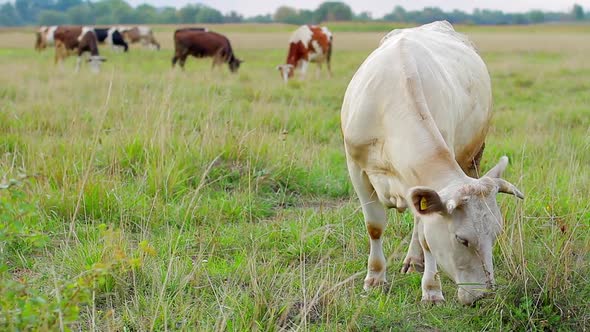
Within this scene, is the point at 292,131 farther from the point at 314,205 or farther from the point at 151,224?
the point at 151,224

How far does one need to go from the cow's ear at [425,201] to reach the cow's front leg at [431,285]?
0.60 metres

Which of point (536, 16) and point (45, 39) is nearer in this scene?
point (45, 39)

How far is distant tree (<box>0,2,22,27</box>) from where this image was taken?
95.7m

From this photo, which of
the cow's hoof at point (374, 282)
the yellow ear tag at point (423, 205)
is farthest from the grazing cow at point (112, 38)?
the yellow ear tag at point (423, 205)

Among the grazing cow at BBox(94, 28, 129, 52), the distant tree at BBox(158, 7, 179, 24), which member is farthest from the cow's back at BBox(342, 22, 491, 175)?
the distant tree at BBox(158, 7, 179, 24)

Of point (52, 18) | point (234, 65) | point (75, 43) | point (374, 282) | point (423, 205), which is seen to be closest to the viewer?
point (423, 205)

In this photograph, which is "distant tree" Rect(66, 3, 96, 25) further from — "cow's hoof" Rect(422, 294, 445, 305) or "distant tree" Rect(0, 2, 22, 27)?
"cow's hoof" Rect(422, 294, 445, 305)

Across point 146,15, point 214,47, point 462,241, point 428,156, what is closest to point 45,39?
point 214,47

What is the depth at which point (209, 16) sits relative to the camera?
9012 cm

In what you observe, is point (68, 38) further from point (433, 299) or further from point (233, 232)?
point (433, 299)

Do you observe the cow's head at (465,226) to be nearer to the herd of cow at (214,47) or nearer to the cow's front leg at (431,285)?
the cow's front leg at (431,285)

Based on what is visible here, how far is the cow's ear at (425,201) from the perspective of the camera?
322cm

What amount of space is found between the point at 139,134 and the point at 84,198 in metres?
1.43

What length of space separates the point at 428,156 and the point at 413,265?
122cm
